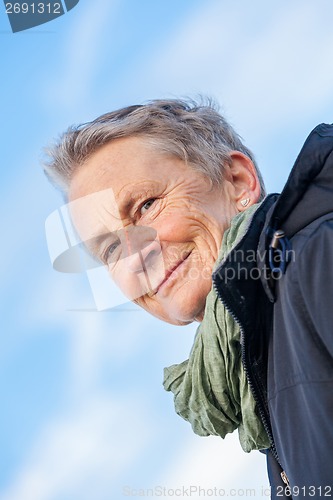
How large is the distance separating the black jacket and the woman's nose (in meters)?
0.69

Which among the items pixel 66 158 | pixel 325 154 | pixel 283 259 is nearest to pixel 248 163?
pixel 66 158

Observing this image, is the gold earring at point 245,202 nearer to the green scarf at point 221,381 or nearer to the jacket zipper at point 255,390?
the green scarf at point 221,381

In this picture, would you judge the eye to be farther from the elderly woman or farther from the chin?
the chin

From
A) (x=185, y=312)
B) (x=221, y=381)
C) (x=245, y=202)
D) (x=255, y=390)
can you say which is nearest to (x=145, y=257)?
(x=185, y=312)

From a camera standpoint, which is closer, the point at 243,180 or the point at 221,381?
the point at 221,381

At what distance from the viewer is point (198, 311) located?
8.61 ft

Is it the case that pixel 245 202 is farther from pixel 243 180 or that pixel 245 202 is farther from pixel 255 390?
pixel 255 390

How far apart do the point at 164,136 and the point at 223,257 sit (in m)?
0.91

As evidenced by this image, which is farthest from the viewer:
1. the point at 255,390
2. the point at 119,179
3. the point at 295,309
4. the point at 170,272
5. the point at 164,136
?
the point at 164,136

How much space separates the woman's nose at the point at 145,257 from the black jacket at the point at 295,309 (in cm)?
69

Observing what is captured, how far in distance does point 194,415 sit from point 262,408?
46 centimetres

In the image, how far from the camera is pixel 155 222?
2.65 metres

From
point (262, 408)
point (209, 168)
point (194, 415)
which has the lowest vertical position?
point (194, 415)

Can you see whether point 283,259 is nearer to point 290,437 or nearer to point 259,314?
point 259,314
